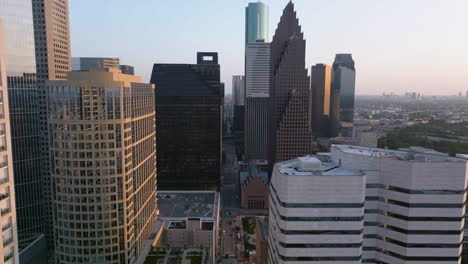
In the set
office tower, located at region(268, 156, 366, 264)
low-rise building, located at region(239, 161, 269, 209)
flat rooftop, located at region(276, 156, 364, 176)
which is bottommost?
low-rise building, located at region(239, 161, 269, 209)

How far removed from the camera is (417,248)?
5012 centimetres

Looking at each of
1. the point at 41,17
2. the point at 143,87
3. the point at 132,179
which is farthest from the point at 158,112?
the point at 132,179

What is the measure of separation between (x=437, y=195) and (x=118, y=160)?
55059 mm

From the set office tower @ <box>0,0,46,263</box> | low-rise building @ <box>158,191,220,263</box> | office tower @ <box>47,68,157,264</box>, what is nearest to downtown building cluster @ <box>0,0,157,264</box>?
office tower @ <box>47,68,157,264</box>

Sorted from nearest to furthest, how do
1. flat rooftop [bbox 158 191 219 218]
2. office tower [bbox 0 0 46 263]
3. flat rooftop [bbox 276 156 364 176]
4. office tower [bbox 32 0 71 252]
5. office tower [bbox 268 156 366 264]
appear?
office tower [bbox 268 156 366 264]
flat rooftop [bbox 276 156 364 176]
office tower [bbox 0 0 46 263]
office tower [bbox 32 0 71 252]
flat rooftop [bbox 158 191 219 218]

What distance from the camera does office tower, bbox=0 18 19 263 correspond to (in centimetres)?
2841

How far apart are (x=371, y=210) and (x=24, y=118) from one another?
300ft

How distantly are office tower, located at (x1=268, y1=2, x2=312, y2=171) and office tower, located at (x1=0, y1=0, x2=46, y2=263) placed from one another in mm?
101193

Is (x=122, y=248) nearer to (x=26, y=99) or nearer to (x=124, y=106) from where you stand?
(x=124, y=106)

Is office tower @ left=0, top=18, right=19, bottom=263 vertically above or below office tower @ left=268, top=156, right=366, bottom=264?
above

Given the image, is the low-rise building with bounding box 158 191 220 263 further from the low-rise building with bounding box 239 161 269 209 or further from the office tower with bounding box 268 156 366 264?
the office tower with bounding box 268 156 366 264

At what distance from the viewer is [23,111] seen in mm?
92688

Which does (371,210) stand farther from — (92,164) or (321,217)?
Result: (92,164)

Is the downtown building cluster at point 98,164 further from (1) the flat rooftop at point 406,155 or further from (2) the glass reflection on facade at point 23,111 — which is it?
(1) the flat rooftop at point 406,155
